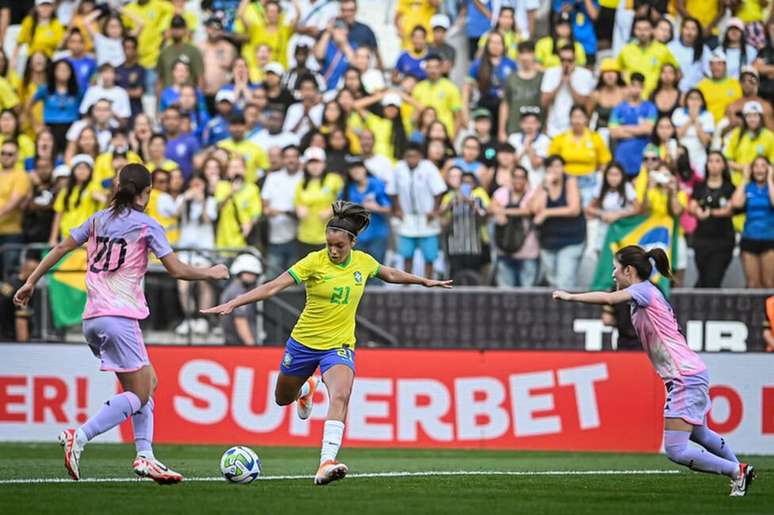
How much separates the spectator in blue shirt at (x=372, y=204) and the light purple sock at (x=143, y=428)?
9378 mm

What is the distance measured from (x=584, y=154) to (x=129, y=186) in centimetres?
1078

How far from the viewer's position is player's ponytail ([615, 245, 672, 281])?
37.8ft

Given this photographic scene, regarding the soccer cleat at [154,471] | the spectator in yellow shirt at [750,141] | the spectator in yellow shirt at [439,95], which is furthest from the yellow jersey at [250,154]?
the soccer cleat at [154,471]

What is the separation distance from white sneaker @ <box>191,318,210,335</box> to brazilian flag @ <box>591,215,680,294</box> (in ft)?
17.1

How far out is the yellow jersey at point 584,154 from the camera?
68.1ft

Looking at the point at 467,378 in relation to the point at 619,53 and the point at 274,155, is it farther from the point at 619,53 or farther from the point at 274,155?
the point at 619,53

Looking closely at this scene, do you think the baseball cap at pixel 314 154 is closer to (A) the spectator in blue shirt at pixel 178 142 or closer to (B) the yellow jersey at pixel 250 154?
(B) the yellow jersey at pixel 250 154

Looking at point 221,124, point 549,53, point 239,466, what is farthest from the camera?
point 549,53

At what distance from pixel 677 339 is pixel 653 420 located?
6.45 m

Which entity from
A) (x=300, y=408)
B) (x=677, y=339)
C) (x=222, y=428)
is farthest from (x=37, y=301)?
(x=677, y=339)

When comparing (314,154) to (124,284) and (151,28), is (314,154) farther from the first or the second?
(124,284)

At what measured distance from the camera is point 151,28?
23.3m

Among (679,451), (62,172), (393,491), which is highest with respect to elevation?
(62,172)

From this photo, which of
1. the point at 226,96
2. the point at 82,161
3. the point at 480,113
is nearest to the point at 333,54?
the point at 226,96
